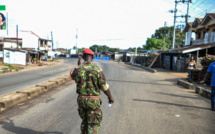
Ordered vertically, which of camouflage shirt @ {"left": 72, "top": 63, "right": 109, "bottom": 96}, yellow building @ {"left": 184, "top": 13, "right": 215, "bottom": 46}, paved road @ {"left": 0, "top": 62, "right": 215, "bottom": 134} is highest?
yellow building @ {"left": 184, "top": 13, "right": 215, "bottom": 46}

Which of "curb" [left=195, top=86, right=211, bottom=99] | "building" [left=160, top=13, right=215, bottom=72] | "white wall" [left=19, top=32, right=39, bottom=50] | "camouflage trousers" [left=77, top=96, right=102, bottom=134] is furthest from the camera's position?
"white wall" [left=19, top=32, right=39, bottom=50]

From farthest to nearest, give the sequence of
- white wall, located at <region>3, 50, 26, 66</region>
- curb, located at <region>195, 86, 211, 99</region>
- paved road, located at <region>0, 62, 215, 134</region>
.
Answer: white wall, located at <region>3, 50, 26, 66</region> < curb, located at <region>195, 86, 211, 99</region> < paved road, located at <region>0, 62, 215, 134</region>

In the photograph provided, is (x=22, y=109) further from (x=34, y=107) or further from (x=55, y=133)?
(x=55, y=133)

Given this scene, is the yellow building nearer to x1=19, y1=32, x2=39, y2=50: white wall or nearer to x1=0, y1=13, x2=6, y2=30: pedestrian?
x1=0, y1=13, x2=6, y2=30: pedestrian

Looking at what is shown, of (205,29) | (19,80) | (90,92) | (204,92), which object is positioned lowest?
(19,80)

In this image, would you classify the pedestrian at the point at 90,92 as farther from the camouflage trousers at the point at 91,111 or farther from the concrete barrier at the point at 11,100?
the concrete barrier at the point at 11,100

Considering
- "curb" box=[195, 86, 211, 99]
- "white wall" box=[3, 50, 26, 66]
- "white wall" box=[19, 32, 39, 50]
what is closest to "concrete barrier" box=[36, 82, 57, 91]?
"curb" box=[195, 86, 211, 99]

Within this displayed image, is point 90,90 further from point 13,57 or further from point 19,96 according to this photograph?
point 13,57

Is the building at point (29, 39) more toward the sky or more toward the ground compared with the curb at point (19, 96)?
more toward the sky

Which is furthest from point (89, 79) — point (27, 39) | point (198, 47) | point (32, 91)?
point (27, 39)

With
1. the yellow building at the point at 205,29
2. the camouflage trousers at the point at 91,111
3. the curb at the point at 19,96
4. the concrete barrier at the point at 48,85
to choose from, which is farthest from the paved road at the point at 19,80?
the yellow building at the point at 205,29

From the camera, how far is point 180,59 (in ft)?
73.7

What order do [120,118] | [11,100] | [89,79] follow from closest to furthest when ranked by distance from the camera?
[89,79] < [120,118] < [11,100]

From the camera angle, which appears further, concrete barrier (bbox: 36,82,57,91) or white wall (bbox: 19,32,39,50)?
white wall (bbox: 19,32,39,50)
